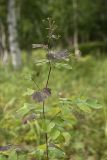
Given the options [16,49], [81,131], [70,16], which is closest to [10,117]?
[81,131]

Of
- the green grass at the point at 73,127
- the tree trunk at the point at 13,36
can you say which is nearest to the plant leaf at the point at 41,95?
the green grass at the point at 73,127

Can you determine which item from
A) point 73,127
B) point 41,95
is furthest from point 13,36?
point 41,95

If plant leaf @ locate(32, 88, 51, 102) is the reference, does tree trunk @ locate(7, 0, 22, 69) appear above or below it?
below

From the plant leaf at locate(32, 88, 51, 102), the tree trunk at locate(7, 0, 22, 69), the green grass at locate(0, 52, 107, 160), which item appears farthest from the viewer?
the tree trunk at locate(7, 0, 22, 69)

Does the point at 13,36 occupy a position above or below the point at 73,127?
below

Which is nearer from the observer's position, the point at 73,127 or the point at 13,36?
the point at 73,127

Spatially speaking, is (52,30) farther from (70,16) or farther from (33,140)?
(70,16)

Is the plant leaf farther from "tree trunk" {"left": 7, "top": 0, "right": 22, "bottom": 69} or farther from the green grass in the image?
"tree trunk" {"left": 7, "top": 0, "right": 22, "bottom": 69}

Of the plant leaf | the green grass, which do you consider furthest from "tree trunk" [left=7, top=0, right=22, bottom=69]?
the plant leaf

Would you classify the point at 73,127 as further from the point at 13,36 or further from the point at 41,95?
the point at 13,36

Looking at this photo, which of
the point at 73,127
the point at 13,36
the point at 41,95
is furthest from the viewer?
the point at 13,36

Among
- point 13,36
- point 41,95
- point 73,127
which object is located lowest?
point 13,36

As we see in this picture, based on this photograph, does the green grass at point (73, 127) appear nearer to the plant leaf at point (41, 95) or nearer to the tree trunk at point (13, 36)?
the plant leaf at point (41, 95)
